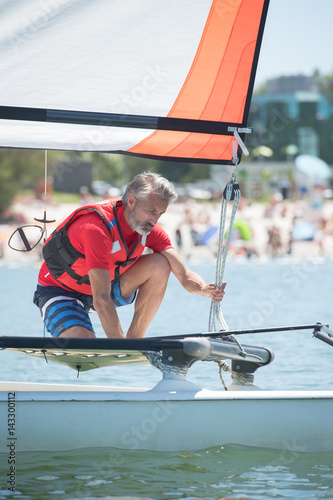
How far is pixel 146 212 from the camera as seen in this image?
3.25 m

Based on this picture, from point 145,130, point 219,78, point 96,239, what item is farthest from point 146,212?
point 219,78

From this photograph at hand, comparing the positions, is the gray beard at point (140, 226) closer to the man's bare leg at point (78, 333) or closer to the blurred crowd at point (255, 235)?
the man's bare leg at point (78, 333)

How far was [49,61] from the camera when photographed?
3.28 meters

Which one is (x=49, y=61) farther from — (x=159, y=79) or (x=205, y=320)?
(x=205, y=320)

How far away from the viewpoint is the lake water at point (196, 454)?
3.08 metres

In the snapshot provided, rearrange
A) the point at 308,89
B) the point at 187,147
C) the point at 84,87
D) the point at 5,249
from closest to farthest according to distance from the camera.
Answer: the point at 84,87, the point at 187,147, the point at 5,249, the point at 308,89

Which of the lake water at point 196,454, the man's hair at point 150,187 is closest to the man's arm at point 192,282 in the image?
the man's hair at point 150,187

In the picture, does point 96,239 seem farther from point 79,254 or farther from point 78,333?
point 78,333

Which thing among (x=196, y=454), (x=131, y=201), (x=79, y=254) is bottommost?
(x=196, y=454)

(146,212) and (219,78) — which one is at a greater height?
(219,78)

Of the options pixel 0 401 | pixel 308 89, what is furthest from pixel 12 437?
pixel 308 89

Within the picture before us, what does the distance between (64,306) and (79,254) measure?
0.28 m

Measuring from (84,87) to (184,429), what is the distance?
159 centimetres

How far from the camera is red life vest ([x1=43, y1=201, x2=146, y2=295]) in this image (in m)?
3.30
